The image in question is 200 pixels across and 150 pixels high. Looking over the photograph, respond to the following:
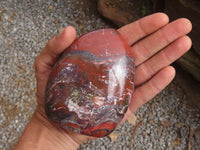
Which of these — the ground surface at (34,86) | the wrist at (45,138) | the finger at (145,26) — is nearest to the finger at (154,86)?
the finger at (145,26)

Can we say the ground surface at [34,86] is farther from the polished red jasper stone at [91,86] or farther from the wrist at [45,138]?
the polished red jasper stone at [91,86]

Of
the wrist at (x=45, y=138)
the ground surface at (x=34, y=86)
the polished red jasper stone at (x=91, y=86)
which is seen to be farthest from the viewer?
the ground surface at (x=34, y=86)

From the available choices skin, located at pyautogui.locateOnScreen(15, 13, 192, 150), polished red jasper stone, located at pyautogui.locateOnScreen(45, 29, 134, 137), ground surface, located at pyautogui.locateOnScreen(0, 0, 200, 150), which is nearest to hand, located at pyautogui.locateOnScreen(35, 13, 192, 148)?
skin, located at pyautogui.locateOnScreen(15, 13, 192, 150)

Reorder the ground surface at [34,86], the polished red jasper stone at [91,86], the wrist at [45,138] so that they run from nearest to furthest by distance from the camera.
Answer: the polished red jasper stone at [91,86] → the wrist at [45,138] → the ground surface at [34,86]

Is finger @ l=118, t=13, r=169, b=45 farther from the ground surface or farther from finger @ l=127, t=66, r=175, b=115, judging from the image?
the ground surface

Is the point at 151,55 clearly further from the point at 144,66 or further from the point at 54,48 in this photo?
the point at 54,48
